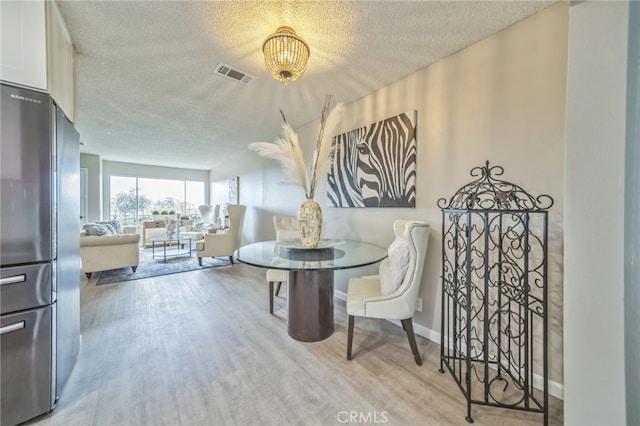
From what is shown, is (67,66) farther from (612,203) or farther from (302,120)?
(612,203)

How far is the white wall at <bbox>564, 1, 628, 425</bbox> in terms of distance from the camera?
2.14 feet

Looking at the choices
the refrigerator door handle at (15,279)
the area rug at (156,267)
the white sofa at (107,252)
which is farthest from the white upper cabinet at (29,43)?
the area rug at (156,267)

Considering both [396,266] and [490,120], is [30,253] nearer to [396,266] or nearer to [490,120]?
[396,266]

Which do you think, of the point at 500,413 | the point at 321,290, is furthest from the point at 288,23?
the point at 500,413

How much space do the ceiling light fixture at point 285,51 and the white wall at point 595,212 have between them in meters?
1.30

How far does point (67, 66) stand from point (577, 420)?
129 inches

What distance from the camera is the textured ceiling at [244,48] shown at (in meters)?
1.45

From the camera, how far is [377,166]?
2.44 m

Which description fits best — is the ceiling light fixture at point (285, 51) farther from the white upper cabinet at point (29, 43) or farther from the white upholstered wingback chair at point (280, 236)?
the white upholstered wingback chair at point (280, 236)

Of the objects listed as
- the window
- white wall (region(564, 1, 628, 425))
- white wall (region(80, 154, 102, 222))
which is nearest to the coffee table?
the window

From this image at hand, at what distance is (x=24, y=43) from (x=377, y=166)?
2.48m

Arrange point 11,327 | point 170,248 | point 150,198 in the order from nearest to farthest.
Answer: point 11,327 < point 170,248 < point 150,198

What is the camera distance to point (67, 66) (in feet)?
5.54

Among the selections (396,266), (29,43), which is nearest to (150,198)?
(29,43)
